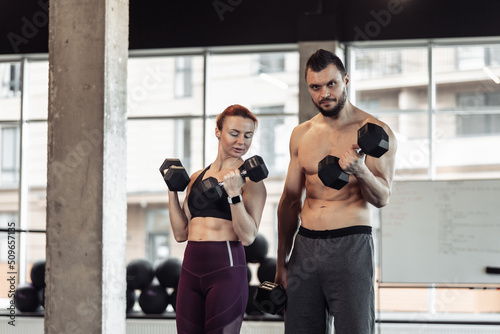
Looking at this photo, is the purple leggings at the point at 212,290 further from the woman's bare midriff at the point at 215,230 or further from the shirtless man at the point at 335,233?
the shirtless man at the point at 335,233

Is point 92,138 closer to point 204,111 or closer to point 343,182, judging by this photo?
point 343,182

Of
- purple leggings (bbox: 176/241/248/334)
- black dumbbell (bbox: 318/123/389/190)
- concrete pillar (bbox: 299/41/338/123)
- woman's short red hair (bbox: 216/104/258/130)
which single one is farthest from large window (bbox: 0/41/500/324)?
black dumbbell (bbox: 318/123/389/190)

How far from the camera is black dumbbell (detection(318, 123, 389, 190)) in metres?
2.07

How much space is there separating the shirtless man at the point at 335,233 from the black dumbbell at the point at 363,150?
0.24ft

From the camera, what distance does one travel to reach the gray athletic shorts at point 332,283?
7.36 feet

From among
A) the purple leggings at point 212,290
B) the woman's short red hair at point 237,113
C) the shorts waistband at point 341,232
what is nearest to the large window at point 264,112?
the woman's short red hair at point 237,113

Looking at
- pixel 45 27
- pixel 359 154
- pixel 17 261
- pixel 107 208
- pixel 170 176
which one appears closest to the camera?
pixel 359 154

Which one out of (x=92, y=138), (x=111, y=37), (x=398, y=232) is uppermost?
(x=111, y=37)

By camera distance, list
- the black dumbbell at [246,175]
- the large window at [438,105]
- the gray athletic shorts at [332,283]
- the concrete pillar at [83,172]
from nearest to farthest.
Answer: the gray athletic shorts at [332,283] < the black dumbbell at [246,175] < the concrete pillar at [83,172] < the large window at [438,105]

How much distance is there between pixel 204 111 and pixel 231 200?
4.94 metres

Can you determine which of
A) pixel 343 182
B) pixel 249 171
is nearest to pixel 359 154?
A: pixel 343 182

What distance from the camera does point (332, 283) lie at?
89.6 inches

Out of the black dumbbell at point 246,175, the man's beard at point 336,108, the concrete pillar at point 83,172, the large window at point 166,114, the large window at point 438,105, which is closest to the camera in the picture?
the man's beard at point 336,108

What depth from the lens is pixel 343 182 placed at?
2141 millimetres
